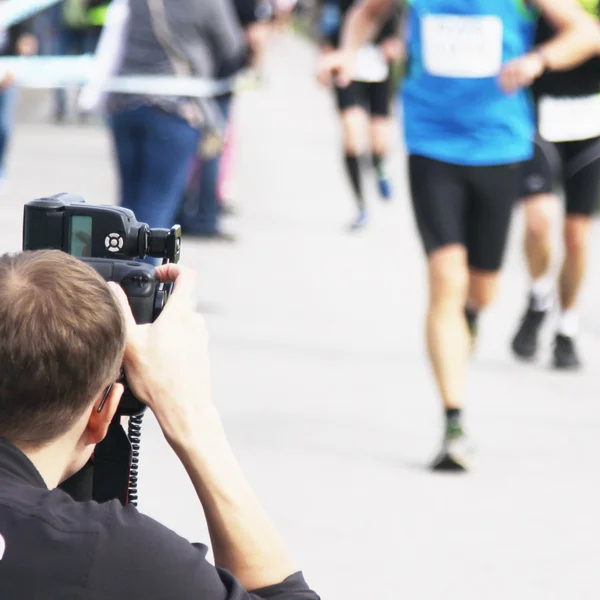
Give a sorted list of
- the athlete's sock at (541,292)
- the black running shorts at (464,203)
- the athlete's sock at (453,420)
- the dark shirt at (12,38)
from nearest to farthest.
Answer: the athlete's sock at (453,420), the black running shorts at (464,203), the athlete's sock at (541,292), the dark shirt at (12,38)

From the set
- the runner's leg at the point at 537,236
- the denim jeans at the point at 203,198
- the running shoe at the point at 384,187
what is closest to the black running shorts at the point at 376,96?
the running shoe at the point at 384,187

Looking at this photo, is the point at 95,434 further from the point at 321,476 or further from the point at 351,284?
the point at 351,284

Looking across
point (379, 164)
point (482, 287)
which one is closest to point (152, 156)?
point (482, 287)

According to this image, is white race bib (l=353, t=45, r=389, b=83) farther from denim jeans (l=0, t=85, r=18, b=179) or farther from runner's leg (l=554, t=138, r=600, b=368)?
runner's leg (l=554, t=138, r=600, b=368)

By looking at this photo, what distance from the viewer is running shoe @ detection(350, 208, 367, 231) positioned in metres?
11.0

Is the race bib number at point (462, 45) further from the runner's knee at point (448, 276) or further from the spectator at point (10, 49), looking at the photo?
the spectator at point (10, 49)

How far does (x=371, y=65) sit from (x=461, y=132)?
6.31 meters

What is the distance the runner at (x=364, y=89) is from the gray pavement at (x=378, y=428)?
0.65 meters

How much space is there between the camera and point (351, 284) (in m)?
8.92

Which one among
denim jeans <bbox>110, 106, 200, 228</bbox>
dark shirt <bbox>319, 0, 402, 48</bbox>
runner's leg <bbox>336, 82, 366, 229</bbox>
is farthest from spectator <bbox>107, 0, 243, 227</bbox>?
dark shirt <bbox>319, 0, 402, 48</bbox>

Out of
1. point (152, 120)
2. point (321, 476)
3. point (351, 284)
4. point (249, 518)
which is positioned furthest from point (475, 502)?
point (351, 284)

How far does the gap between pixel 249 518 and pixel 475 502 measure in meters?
3.00

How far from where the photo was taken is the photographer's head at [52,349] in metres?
1.77

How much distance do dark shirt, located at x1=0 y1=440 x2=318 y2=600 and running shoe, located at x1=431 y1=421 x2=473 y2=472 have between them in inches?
130
